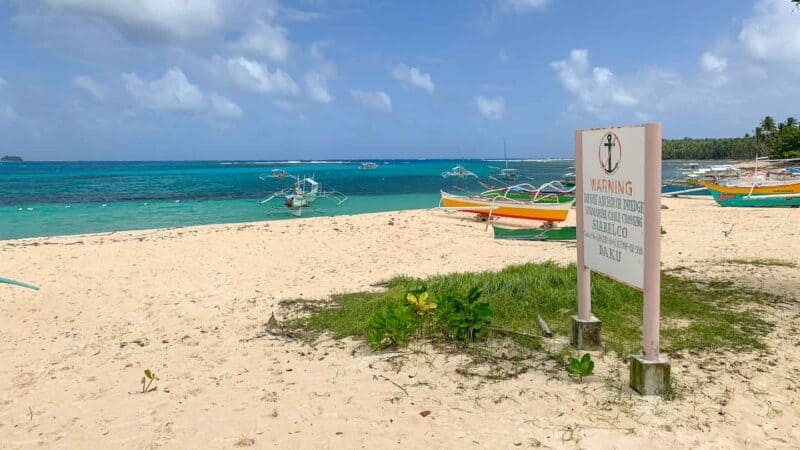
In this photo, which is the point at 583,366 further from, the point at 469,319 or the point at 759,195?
the point at 759,195

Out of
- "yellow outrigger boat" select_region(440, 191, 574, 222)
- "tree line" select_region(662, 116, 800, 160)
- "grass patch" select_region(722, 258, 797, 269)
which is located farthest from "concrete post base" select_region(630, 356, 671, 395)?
"tree line" select_region(662, 116, 800, 160)

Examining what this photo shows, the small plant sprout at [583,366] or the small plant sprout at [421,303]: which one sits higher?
the small plant sprout at [421,303]

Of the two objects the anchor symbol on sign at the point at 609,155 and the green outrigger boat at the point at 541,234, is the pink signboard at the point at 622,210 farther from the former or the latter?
the green outrigger boat at the point at 541,234

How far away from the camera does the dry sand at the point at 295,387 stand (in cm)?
324

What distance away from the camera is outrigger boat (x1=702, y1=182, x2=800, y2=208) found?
1734cm

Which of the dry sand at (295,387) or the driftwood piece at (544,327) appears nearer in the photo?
the dry sand at (295,387)

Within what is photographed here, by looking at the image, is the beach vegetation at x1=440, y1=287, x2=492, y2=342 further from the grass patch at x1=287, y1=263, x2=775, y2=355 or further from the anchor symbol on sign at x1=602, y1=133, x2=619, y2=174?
the anchor symbol on sign at x1=602, y1=133, x2=619, y2=174

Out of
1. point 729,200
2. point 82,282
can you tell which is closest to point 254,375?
point 82,282

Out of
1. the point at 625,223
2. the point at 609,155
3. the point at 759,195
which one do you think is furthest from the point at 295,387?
the point at 759,195

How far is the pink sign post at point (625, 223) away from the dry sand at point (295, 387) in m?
0.24

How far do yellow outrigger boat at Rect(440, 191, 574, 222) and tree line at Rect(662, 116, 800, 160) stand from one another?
3857cm

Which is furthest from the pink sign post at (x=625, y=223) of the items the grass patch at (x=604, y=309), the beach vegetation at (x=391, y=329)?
the beach vegetation at (x=391, y=329)

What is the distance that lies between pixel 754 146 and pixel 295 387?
107 m

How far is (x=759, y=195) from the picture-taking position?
18656 millimetres
